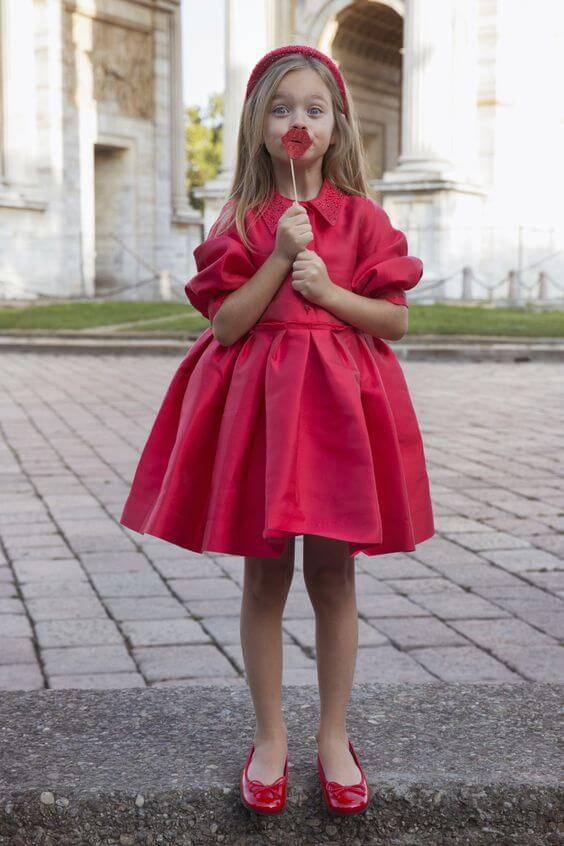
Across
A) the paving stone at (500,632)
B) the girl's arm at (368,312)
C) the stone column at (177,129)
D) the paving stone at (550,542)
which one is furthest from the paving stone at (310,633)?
the stone column at (177,129)

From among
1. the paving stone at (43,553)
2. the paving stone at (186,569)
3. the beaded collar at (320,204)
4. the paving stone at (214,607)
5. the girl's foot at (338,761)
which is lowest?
the paving stone at (43,553)

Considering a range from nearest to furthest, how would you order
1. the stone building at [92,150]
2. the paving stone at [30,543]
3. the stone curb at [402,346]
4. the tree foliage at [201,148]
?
the paving stone at [30,543]
the stone curb at [402,346]
the stone building at [92,150]
the tree foliage at [201,148]

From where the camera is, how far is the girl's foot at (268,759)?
98.0 inches

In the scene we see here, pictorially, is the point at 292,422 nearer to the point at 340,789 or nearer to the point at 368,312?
the point at 368,312

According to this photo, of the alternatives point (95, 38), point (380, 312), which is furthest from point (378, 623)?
point (95, 38)

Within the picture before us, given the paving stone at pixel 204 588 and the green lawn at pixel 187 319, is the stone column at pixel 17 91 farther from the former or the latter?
the paving stone at pixel 204 588

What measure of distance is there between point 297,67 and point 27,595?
8.49 ft

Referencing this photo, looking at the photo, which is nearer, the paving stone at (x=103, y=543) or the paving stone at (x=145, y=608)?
the paving stone at (x=145, y=608)

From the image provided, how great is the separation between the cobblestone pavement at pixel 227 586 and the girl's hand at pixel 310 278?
1523 mm

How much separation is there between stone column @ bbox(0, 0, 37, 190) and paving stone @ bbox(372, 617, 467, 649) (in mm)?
24167

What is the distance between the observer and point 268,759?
2508 mm

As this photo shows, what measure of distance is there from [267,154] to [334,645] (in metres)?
1.00

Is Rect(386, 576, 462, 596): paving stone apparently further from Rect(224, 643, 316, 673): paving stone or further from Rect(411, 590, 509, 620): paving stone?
Rect(224, 643, 316, 673): paving stone

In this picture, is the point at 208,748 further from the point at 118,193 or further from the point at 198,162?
the point at 198,162
